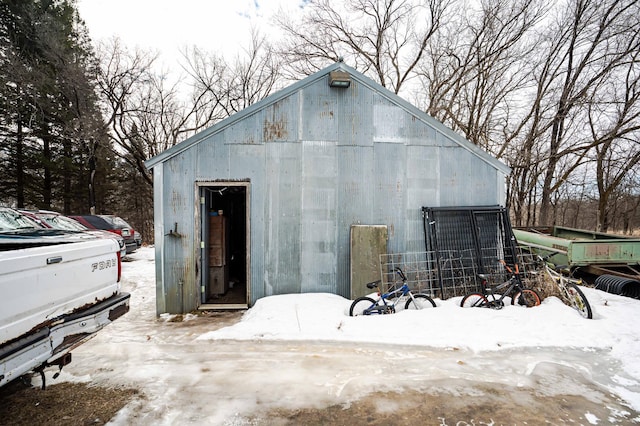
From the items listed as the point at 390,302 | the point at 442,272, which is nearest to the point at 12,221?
the point at 390,302

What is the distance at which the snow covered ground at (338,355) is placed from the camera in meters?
3.20

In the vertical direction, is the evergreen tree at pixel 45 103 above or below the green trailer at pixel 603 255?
above

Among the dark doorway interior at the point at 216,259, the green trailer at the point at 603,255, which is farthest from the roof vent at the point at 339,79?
the green trailer at the point at 603,255

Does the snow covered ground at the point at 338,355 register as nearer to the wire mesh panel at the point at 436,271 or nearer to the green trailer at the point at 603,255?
the wire mesh panel at the point at 436,271

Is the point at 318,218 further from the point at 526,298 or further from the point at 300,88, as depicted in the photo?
the point at 526,298

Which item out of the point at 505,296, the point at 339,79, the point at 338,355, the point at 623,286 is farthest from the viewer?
the point at 623,286

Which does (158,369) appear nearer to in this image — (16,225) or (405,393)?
(405,393)

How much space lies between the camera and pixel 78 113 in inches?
629

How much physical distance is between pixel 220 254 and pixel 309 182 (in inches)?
107

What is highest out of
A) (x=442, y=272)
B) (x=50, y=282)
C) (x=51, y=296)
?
(x=50, y=282)

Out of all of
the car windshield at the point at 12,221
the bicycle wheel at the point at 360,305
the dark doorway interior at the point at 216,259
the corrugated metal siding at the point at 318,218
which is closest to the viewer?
the car windshield at the point at 12,221

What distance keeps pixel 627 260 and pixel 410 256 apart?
5509 mm

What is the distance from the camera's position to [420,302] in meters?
5.66

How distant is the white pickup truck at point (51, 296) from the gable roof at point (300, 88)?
2698 millimetres
